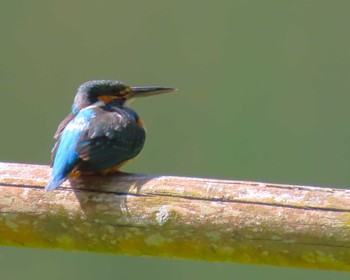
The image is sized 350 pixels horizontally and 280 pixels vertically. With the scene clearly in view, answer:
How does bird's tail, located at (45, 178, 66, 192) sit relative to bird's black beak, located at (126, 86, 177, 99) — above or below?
below

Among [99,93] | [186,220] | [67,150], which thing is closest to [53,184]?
[67,150]

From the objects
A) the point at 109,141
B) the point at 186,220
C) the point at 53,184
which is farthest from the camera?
the point at 109,141

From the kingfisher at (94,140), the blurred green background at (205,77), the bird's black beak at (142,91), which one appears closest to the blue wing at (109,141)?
the kingfisher at (94,140)

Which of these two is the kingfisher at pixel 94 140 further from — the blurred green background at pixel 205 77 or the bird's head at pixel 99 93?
the blurred green background at pixel 205 77

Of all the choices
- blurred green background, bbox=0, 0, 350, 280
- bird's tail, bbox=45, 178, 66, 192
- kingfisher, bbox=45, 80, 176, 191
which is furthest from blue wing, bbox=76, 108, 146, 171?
blurred green background, bbox=0, 0, 350, 280

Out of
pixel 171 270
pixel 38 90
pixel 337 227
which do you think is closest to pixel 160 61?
pixel 38 90

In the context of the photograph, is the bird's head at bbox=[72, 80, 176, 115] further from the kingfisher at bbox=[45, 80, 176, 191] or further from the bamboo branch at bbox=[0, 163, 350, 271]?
the bamboo branch at bbox=[0, 163, 350, 271]

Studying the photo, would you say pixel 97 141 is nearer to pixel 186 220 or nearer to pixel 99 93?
pixel 99 93
